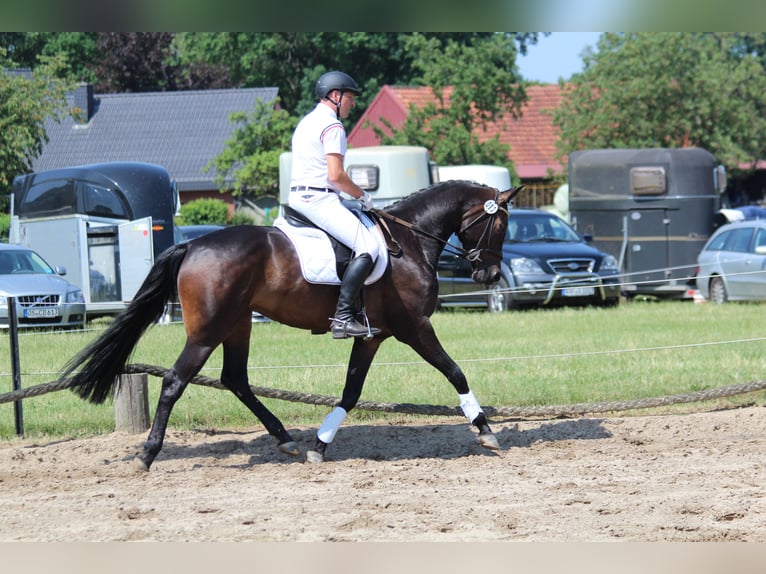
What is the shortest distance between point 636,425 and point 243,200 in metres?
37.4

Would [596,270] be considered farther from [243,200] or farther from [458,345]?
[243,200]

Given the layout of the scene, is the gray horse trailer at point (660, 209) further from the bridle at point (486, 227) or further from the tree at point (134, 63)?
the tree at point (134, 63)

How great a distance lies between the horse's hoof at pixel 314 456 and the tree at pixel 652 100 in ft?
113

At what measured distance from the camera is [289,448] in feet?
28.3

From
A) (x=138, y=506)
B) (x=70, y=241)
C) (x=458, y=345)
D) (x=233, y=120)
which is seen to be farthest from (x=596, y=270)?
(x=233, y=120)

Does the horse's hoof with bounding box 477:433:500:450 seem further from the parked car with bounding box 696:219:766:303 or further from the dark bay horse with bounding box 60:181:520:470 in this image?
the parked car with bounding box 696:219:766:303

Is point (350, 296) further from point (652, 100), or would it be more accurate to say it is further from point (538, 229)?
point (652, 100)

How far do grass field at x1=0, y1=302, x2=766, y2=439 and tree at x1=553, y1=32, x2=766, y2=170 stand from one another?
24.7 metres

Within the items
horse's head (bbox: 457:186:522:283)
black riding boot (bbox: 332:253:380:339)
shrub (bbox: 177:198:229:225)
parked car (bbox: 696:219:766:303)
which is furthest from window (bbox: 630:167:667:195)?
shrub (bbox: 177:198:229:225)

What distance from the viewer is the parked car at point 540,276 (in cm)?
2077

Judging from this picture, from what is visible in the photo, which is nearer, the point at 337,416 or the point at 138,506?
the point at 138,506

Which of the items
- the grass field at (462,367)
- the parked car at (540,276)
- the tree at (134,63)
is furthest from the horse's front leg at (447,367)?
the tree at (134,63)

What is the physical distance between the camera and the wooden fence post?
9.62 m

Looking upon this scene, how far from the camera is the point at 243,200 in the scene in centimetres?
4609
